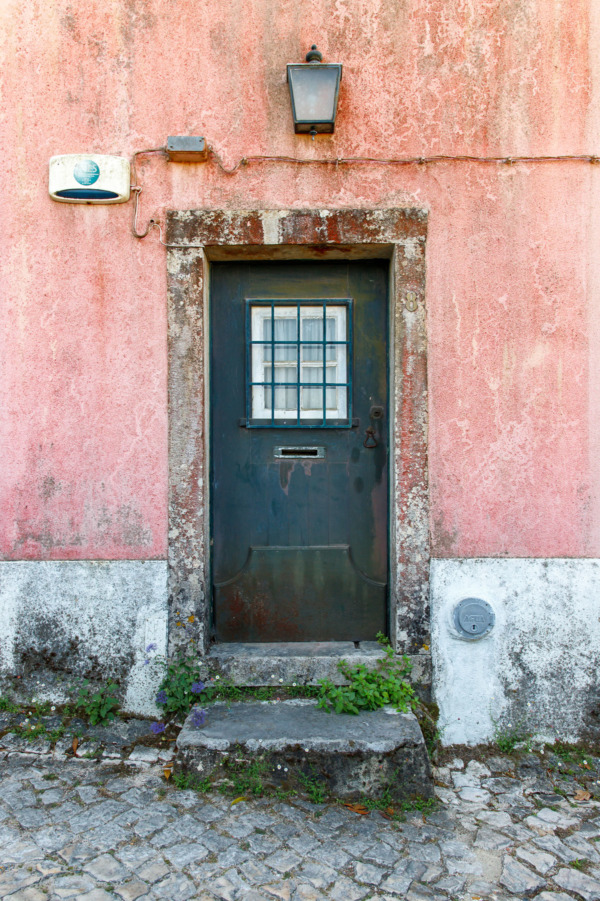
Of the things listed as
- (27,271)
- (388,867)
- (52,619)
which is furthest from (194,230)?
(388,867)

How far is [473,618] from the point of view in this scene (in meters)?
3.27

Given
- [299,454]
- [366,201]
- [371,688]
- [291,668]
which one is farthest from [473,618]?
[366,201]

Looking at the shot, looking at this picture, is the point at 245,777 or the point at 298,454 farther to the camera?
the point at 298,454

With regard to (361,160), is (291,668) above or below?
below

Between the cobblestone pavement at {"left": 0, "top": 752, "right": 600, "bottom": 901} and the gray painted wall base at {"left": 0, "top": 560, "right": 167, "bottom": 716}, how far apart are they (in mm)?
434

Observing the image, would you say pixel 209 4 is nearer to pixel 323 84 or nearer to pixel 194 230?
pixel 323 84

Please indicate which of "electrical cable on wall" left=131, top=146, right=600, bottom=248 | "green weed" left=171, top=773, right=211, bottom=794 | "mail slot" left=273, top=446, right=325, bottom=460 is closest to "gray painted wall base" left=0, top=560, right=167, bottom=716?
"green weed" left=171, top=773, right=211, bottom=794

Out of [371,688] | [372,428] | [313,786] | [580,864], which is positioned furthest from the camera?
→ [372,428]

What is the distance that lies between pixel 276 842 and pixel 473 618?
1476mm

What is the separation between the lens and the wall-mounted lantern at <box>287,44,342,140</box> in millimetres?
3178

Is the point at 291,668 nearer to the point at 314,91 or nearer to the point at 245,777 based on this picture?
the point at 245,777

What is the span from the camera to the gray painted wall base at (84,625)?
3.34m

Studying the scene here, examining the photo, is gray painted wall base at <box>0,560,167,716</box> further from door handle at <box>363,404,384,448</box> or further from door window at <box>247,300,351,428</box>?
door handle at <box>363,404,384,448</box>

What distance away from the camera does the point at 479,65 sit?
10.9ft
